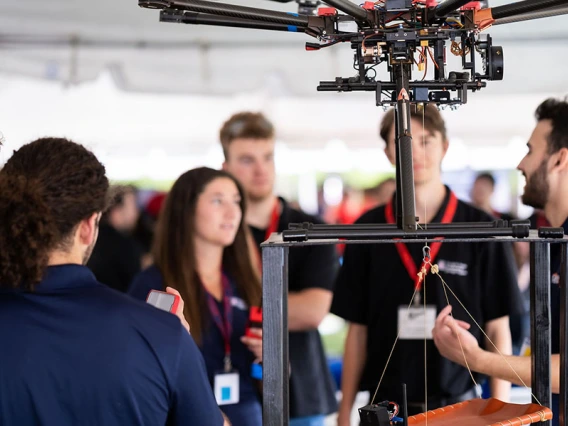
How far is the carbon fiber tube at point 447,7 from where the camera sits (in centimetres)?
105

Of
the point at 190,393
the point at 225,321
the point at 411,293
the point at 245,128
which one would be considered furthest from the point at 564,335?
the point at 245,128

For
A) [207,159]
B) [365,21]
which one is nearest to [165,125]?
[207,159]

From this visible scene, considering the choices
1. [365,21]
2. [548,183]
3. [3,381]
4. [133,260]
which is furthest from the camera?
[133,260]

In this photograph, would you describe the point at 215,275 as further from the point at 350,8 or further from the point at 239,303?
the point at 350,8

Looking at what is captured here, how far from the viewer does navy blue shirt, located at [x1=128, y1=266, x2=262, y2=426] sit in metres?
2.24

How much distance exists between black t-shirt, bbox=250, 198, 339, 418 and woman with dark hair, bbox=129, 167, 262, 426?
20cm

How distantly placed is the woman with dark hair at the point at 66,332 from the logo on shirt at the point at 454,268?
126 centimetres

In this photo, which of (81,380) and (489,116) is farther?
(489,116)

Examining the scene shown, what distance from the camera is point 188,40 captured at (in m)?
3.68

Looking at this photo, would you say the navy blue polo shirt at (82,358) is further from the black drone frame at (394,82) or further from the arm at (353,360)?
the arm at (353,360)

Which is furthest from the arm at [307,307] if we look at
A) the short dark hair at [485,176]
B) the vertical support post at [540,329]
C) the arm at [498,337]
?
the short dark hair at [485,176]

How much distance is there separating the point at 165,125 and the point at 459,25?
288 centimetres

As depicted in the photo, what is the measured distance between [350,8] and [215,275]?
144 centimetres

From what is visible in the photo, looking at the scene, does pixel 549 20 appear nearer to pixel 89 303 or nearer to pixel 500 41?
pixel 500 41
